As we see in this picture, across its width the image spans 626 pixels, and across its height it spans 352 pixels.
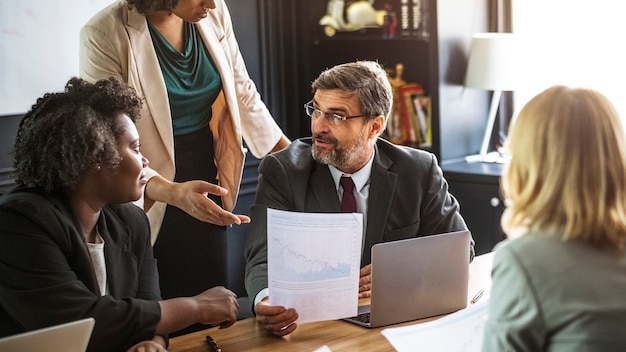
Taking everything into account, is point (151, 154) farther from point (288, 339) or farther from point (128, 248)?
point (288, 339)

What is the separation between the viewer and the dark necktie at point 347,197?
7.78ft

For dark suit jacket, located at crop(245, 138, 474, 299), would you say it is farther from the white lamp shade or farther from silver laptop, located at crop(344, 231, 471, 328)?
the white lamp shade

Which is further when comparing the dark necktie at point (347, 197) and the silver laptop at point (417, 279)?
the dark necktie at point (347, 197)

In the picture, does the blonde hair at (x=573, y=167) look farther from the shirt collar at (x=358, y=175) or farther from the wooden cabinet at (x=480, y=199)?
the wooden cabinet at (x=480, y=199)

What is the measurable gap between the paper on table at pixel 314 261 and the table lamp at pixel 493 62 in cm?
209

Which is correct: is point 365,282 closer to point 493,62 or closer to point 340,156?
point 340,156

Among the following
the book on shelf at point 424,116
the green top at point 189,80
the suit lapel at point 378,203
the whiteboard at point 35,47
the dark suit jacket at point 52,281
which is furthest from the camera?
the book on shelf at point 424,116

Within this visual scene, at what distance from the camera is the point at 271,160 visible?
7.95ft

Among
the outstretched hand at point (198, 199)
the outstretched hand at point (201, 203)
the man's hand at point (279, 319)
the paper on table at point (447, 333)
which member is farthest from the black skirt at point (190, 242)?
the paper on table at point (447, 333)

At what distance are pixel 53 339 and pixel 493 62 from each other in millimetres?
2778

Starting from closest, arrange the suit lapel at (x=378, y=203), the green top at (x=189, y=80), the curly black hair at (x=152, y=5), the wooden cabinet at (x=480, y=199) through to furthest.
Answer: the suit lapel at (x=378, y=203) → the curly black hair at (x=152, y=5) → the green top at (x=189, y=80) → the wooden cabinet at (x=480, y=199)

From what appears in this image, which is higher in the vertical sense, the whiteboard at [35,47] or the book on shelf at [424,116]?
the whiteboard at [35,47]

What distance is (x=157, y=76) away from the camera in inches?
106

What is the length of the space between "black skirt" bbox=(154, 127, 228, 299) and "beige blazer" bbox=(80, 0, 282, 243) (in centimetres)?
6
